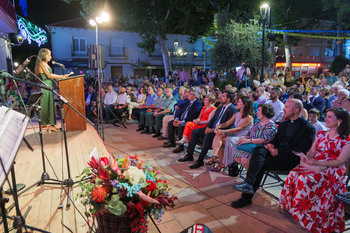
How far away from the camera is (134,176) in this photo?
67.6 inches

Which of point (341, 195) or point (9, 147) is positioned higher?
point (9, 147)

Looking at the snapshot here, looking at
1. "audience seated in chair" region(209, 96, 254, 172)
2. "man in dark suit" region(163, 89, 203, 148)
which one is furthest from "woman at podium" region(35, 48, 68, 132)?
"audience seated in chair" region(209, 96, 254, 172)

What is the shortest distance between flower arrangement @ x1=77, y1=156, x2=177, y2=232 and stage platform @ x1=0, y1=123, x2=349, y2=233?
66cm

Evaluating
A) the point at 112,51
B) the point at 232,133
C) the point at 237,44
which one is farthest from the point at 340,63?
the point at 112,51

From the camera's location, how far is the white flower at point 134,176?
67.1 inches

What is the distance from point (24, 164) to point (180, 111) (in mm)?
3171

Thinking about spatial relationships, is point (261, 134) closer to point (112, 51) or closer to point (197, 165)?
point (197, 165)

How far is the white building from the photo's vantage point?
20.5 metres

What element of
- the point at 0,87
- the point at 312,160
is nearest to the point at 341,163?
the point at 312,160

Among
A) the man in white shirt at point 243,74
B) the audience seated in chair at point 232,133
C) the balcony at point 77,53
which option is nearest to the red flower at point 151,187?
the audience seated in chair at point 232,133

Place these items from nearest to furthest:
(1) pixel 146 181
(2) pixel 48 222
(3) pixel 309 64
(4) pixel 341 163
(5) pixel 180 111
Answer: (1) pixel 146 181 < (2) pixel 48 222 < (4) pixel 341 163 < (5) pixel 180 111 < (3) pixel 309 64

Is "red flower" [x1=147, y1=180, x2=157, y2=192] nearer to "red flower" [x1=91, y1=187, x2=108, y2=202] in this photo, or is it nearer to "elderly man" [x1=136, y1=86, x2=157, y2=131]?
"red flower" [x1=91, y1=187, x2=108, y2=202]

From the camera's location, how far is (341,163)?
2369 millimetres

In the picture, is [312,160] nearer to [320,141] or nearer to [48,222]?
[320,141]
